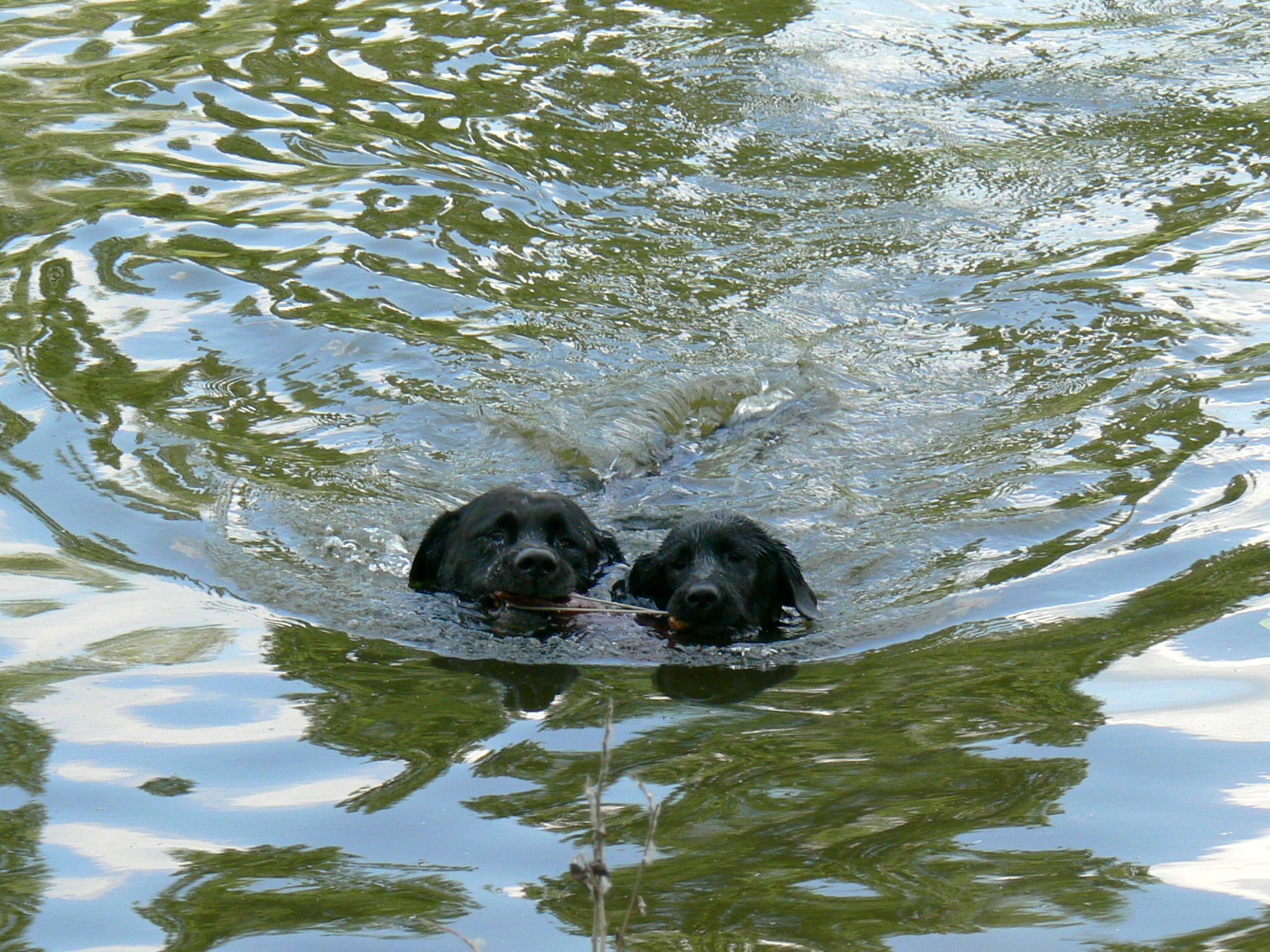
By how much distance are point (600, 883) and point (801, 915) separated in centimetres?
135

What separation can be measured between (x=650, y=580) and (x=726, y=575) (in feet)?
1.50

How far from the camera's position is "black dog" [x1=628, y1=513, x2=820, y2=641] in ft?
20.6

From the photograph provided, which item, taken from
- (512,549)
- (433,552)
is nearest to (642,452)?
(433,552)

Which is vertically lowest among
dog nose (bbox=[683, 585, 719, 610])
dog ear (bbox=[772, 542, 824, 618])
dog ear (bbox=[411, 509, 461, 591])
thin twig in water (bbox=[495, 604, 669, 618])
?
dog nose (bbox=[683, 585, 719, 610])

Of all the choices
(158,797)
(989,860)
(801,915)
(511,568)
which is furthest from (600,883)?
(511,568)

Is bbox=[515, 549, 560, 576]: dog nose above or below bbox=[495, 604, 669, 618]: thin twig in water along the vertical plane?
above

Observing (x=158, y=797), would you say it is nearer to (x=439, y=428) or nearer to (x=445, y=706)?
(x=445, y=706)

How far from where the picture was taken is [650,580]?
6793 millimetres

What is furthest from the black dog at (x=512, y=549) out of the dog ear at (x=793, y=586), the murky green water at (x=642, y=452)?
the dog ear at (x=793, y=586)

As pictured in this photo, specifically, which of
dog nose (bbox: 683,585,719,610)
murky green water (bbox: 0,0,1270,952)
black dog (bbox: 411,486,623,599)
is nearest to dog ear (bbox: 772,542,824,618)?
murky green water (bbox: 0,0,1270,952)

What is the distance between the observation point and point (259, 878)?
12.7 ft

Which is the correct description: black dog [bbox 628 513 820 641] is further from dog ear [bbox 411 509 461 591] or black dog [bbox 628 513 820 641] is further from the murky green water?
dog ear [bbox 411 509 461 591]

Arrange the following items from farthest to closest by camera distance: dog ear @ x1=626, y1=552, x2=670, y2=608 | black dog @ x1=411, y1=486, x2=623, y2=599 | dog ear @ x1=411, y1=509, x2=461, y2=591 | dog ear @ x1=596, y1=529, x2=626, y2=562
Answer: dog ear @ x1=596, y1=529, x2=626, y2=562
dog ear @ x1=411, y1=509, x2=461, y2=591
dog ear @ x1=626, y1=552, x2=670, y2=608
black dog @ x1=411, y1=486, x2=623, y2=599

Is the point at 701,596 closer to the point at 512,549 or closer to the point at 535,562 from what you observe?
the point at 535,562
